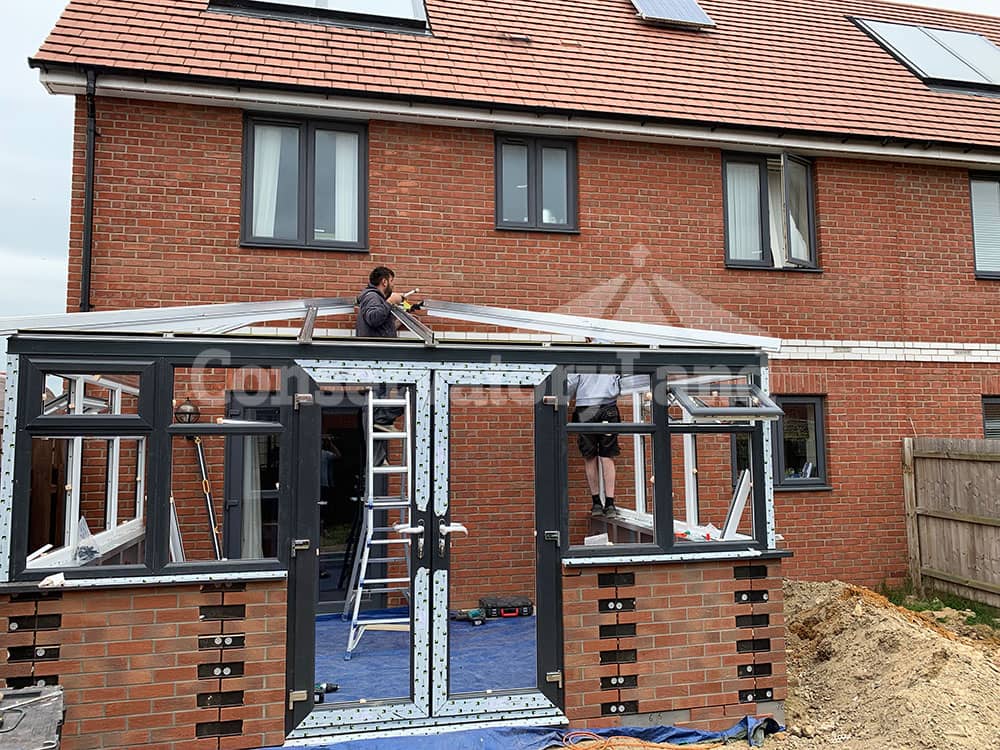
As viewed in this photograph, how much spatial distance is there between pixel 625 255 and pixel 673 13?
13.9 feet

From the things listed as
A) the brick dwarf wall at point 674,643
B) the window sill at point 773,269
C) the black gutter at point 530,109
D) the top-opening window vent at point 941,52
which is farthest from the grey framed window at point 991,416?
the brick dwarf wall at point 674,643

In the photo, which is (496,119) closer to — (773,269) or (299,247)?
(299,247)

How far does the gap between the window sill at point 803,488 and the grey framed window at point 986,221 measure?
11.9ft

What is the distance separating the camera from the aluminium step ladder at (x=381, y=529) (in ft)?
19.7

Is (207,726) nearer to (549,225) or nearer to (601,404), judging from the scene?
(601,404)

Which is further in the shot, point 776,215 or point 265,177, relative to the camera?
point 776,215

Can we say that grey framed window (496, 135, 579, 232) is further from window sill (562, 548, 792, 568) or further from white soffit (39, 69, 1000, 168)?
window sill (562, 548, 792, 568)

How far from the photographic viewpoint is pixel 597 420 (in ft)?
22.4

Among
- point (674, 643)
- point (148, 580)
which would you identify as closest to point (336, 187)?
point (148, 580)

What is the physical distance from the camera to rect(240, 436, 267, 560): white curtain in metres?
7.71

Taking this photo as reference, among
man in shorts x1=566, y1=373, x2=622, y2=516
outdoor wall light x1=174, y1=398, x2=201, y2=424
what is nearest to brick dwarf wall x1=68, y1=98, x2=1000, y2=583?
man in shorts x1=566, y1=373, x2=622, y2=516

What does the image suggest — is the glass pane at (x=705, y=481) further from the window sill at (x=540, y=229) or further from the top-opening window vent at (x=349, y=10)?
the top-opening window vent at (x=349, y=10)

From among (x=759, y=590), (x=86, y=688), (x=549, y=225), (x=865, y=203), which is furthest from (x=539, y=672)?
(x=865, y=203)

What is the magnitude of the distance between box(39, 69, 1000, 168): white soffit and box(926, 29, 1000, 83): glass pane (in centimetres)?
235
